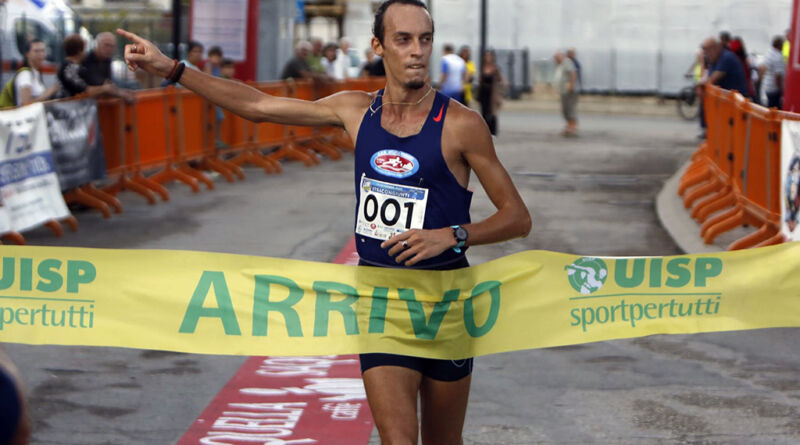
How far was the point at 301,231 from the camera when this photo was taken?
13.0 meters

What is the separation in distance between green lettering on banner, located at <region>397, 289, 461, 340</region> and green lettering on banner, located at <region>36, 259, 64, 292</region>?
1417 mm

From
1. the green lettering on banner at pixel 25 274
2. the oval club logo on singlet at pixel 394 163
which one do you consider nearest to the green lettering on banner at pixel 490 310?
the oval club logo on singlet at pixel 394 163

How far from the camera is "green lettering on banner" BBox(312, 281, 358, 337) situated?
454 cm

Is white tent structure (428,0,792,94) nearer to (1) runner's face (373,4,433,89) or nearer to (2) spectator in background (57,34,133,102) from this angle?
(2) spectator in background (57,34,133,102)

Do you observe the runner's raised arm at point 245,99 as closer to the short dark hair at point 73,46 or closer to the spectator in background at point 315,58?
the short dark hair at point 73,46

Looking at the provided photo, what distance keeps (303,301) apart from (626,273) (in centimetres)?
130

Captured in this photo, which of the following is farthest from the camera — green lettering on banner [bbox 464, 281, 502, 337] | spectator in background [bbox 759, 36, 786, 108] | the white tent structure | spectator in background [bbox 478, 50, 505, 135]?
the white tent structure

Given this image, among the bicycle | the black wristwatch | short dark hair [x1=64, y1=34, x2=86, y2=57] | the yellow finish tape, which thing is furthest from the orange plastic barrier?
the bicycle

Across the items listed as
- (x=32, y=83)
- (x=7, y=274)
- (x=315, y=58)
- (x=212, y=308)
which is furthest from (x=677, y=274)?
(x=315, y=58)

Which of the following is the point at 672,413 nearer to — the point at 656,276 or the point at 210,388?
the point at 656,276

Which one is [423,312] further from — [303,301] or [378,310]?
[303,301]

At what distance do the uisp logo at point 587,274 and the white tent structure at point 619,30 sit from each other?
112ft

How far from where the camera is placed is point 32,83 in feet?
47.8

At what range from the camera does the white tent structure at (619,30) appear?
123 ft
